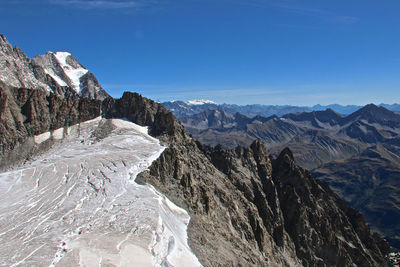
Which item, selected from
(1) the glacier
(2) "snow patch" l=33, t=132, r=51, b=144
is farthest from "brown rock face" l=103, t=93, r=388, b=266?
(2) "snow patch" l=33, t=132, r=51, b=144

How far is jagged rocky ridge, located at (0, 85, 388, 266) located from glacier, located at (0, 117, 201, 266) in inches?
165

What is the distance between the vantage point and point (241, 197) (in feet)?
183

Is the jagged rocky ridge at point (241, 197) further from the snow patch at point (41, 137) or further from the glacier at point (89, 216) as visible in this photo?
the glacier at point (89, 216)

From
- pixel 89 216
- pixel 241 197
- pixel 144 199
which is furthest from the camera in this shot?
pixel 241 197

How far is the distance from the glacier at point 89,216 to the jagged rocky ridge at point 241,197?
13.7 ft

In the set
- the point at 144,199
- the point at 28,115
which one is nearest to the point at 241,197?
the point at 144,199

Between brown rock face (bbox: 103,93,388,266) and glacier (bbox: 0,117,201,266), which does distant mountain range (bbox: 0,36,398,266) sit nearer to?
glacier (bbox: 0,117,201,266)

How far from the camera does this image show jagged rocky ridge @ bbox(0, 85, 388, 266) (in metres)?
41.5

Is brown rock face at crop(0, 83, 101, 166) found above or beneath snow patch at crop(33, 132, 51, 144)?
above

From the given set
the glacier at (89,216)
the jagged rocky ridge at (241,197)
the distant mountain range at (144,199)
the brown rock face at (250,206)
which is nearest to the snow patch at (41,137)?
the distant mountain range at (144,199)

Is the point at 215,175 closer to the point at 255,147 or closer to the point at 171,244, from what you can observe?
the point at 255,147

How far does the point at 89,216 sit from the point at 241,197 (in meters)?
32.9

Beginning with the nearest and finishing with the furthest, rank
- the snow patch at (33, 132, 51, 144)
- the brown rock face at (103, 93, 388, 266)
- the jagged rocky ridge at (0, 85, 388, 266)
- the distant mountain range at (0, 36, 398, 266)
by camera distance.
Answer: the distant mountain range at (0, 36, 398, 266)
the brown rock face at (103, 93, 388, 266)
the jagged rocky ridge at (0, 85, 388, 266)
the snow patch at (33, 132, 51, 144)

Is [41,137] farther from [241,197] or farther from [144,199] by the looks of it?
[241,197]
